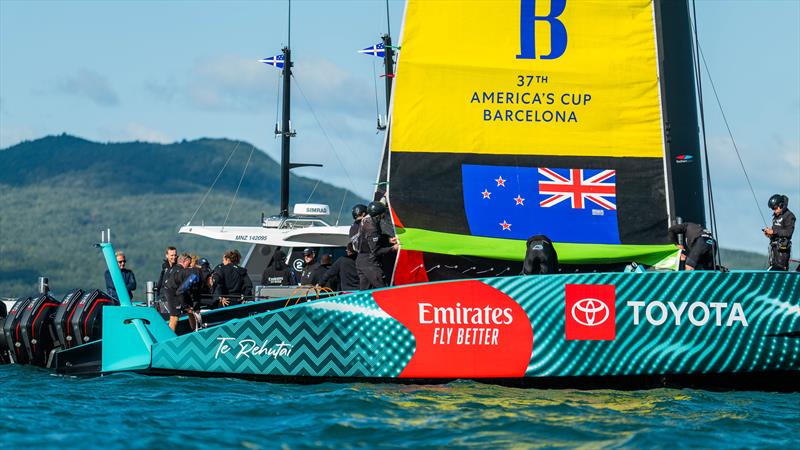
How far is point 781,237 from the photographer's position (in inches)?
448

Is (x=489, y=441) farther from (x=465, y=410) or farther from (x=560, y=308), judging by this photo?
(x=560, y=308)

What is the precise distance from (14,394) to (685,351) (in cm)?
540

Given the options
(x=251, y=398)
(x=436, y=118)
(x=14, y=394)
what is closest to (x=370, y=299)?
(x=251, y=398)

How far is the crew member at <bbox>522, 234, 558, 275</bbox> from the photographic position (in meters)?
10.2

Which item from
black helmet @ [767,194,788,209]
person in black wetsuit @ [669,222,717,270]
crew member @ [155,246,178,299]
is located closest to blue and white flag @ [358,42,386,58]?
crew member @ [155,246,178,299]

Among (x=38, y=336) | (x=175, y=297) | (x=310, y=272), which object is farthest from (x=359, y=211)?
(x=38, y=336)

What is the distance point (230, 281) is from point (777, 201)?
566cm

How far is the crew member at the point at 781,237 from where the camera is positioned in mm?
11359

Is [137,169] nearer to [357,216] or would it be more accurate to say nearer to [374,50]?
[374,50]

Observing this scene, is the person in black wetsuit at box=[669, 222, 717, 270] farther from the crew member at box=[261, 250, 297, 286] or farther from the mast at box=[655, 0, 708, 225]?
the crew member at box=[261, 250, 297, 286]

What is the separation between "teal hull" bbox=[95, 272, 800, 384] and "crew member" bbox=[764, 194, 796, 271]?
162 cm

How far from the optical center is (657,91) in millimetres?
11305

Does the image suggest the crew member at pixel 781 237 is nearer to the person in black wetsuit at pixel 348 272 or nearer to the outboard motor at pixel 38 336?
the person in black wetsuit at pixel 348 272

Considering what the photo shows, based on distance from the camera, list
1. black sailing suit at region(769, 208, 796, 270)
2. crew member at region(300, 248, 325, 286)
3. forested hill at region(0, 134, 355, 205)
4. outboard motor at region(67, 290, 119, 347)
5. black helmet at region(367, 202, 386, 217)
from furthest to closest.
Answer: forested hill at region(0, 134, 355, 205)
crew member at region(300, 248, 325, 286)
outboard motor at region(67, 290, 119, 347)
black sailing suit at region(769, 208, 796, 270)
black helmet at region(367, 202, 386, 217)
